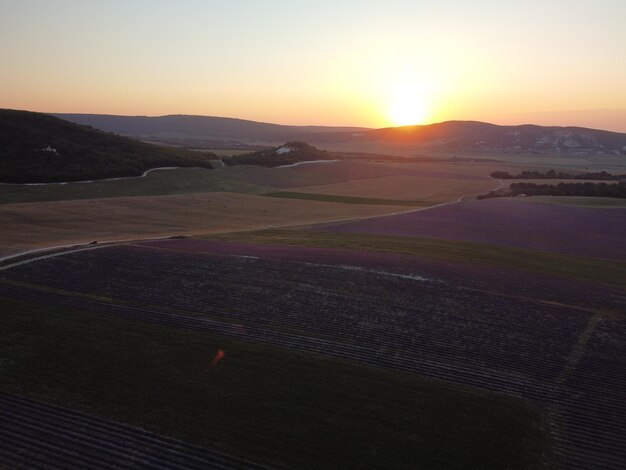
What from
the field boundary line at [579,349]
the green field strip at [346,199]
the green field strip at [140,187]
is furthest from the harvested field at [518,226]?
the green field strip at [140,187]

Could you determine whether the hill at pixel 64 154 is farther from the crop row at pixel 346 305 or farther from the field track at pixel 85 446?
the field track at pixel 85 446

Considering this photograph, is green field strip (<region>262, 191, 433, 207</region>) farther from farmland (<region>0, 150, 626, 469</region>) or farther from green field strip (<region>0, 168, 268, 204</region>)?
farmland (<region>0, 150, 626, 469</region>)

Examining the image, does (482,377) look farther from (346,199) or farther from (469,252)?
(346,199)

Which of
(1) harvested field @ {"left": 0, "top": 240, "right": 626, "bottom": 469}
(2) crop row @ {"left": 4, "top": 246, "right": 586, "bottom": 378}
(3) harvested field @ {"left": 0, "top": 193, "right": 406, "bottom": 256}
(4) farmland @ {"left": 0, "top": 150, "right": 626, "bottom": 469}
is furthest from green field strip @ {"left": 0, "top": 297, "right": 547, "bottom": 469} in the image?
(3) harvested field @ {"left": 0, "top": 193, "right": 406, "bottom": 256}

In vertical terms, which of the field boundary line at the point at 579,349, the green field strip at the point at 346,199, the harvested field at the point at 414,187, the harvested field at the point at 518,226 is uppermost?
the harvested field at the point at 518,226

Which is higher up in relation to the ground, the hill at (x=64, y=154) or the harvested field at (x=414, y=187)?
the hill at (x=64, y=154)

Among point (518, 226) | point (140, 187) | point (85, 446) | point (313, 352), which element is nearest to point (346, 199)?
point (140, 187)

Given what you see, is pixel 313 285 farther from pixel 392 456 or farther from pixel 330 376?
pixel 392 456
